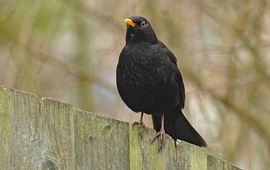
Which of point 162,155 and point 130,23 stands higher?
point 130,23

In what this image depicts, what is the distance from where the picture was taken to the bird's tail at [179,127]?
3742 millimetres

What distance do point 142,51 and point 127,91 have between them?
1.15 feet

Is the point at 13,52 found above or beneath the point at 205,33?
beneath

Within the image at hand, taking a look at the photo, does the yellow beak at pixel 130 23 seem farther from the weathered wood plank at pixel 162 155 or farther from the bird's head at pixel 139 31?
the weathered wood plank at pixel 162 155

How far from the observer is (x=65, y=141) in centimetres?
230

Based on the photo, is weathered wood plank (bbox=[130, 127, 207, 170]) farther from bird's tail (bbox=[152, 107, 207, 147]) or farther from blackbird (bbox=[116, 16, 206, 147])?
blackbird (bbox=[116, 16, 206, 147])

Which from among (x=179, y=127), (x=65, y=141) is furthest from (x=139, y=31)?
(x=65, y=141)

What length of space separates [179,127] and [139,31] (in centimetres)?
92

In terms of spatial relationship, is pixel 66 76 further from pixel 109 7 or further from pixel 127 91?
pixel 127 91

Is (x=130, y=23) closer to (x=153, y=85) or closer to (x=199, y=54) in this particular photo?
(x=153, y=85)

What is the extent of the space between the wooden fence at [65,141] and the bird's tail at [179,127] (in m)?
1.09

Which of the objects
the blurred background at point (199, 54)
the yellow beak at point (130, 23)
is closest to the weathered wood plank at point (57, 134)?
the yellow beak at point (130, 23)

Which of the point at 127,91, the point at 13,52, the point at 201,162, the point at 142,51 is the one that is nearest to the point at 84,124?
the point at 201,162

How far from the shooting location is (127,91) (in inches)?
161
